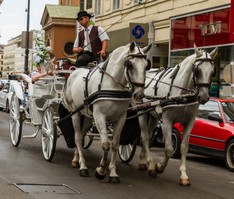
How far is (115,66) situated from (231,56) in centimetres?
1300

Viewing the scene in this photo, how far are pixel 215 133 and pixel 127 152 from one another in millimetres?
2293

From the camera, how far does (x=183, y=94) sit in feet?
30.7

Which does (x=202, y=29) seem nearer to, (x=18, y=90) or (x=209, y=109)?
(x=209, y=109)

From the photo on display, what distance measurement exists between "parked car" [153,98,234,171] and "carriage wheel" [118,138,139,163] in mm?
2198

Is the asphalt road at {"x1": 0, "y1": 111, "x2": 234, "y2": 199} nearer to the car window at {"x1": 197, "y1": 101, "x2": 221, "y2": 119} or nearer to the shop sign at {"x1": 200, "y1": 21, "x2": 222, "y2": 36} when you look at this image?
the car window at {"x1": 197, "y1": 101, "x2": 221, "y2": 119}

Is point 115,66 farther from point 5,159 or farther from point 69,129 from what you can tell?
point 5,159

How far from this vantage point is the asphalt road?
8.05 metres

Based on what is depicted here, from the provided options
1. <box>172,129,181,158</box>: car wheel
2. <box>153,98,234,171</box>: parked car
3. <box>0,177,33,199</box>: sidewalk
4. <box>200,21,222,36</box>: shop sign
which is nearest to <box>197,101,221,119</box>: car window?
<box>153,98,234,171</box>: parked car

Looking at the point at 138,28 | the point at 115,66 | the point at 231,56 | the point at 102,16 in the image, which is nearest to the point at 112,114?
the point at 115,66

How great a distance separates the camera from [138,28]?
78.4 feet

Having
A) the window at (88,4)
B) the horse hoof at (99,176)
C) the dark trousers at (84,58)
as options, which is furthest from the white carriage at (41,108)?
the window at (88,4)

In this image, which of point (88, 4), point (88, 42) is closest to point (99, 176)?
point (88, 42)

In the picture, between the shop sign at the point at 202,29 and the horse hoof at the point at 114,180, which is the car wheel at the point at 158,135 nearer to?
the shop sign at the point at 202,29

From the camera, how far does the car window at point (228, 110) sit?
1263cm
